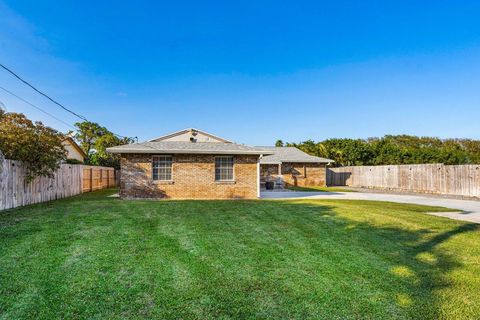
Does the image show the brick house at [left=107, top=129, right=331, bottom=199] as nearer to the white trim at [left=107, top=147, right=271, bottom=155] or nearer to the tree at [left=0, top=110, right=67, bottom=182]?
the white trim at [left=107, top=147, right=271, bottom=155]

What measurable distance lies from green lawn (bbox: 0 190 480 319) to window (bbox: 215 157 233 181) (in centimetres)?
756

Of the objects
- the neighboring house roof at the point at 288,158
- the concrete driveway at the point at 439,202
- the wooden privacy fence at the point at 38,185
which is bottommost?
the concrete driveway at the point at 439,202

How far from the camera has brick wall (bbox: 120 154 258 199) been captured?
1495 cm

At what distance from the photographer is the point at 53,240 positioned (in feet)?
20.0

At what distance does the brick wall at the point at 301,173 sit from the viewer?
2767 centimetres

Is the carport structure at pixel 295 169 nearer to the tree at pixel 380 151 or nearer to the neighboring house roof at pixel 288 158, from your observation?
the neighboring house roof at pixel 288 158

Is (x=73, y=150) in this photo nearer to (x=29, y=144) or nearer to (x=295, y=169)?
(x=29, y=144)

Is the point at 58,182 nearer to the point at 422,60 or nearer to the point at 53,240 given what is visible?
the point at 53,240

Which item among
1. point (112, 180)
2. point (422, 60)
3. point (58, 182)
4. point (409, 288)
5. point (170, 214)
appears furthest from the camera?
point (112, 180)

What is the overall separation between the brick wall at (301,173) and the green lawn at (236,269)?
19.4 metres

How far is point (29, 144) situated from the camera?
38.8 ft

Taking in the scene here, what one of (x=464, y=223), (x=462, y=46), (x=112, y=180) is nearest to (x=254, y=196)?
(x=464, y=223)

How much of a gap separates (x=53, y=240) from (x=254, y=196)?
434 inches

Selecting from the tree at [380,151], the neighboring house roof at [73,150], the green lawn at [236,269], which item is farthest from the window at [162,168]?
the tree at [380,151]
